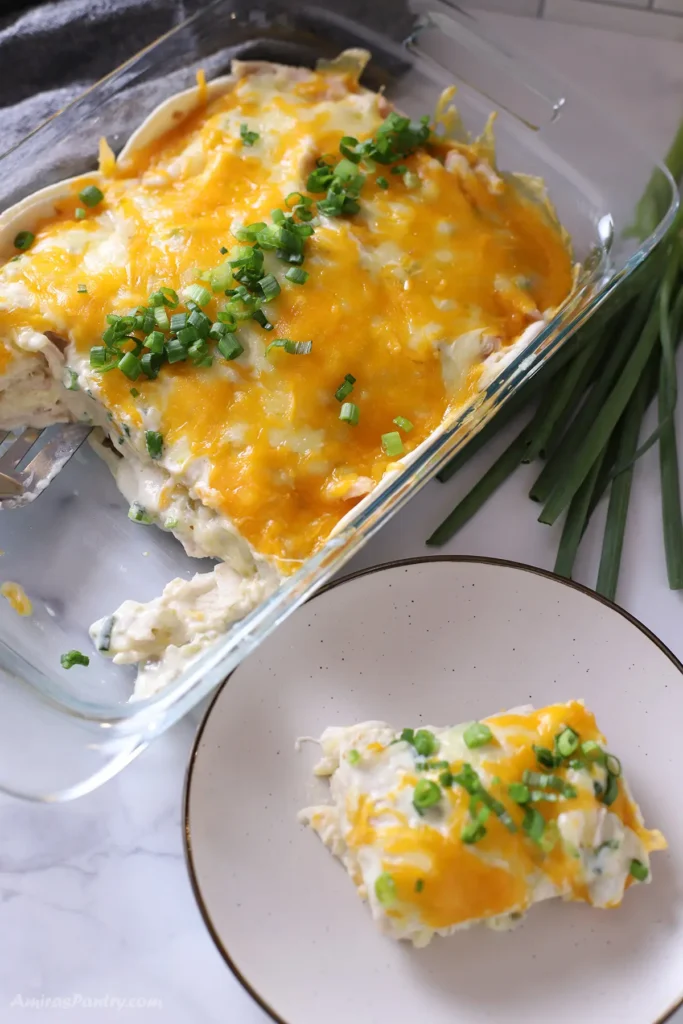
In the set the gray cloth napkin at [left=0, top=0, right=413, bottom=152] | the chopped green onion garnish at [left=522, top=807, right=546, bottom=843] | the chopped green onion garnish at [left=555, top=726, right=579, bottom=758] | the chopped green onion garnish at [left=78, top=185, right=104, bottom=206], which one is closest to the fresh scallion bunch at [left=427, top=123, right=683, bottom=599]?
the chopped green onion garnish at [left=555, top=726, right=579, bottom=758]

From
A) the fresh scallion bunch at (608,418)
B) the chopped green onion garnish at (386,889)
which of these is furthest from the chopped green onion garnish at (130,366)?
the chopped green onion garnish at (386,889)

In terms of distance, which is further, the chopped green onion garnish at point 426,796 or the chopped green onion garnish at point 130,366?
the chopped green onion garnish at point 130,366

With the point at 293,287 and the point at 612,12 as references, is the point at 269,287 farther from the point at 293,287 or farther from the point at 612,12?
the point at 612,12

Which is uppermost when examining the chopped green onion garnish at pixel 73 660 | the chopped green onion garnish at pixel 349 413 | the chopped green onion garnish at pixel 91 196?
the chopped green onion garnish at pixel 91 196

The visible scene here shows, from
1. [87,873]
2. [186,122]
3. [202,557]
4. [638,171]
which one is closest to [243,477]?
[202,557]

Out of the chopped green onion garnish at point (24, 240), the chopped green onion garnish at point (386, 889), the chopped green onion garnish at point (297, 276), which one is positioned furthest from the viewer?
the chopped green onion garnish at point (24, 240)

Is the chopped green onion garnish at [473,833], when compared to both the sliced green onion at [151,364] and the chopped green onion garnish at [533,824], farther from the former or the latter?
the sliced green onion at [151,364]

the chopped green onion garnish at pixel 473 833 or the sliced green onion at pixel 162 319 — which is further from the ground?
the sliced green onion at pixel 162 319
